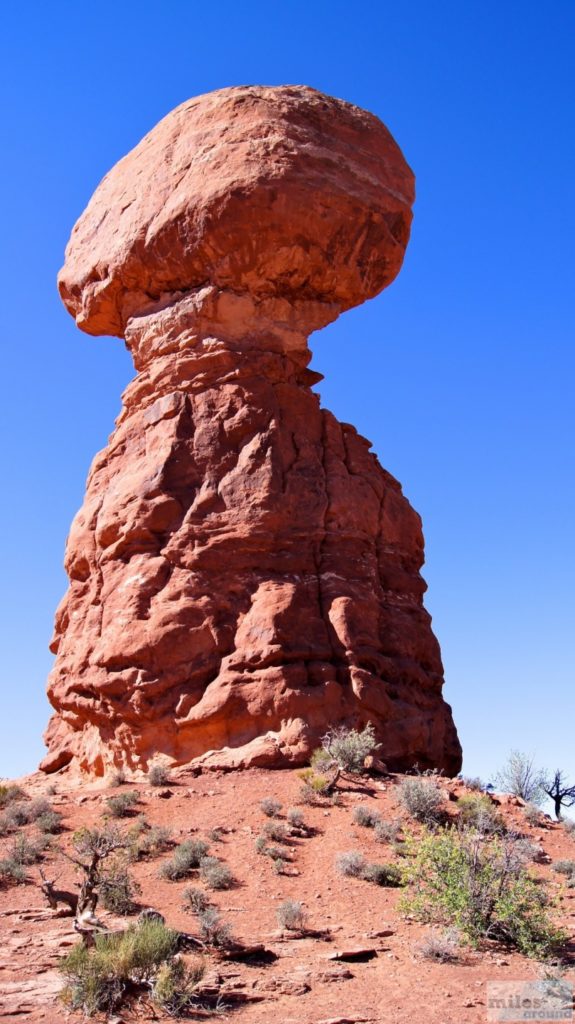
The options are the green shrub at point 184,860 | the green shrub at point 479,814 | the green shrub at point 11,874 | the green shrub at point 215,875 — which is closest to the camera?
the green shrub at point 215,875

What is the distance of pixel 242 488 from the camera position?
17.4 m

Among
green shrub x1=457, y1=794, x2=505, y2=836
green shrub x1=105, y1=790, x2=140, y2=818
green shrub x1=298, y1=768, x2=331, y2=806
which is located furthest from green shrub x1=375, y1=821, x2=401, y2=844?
green shrub x1=105, y1=790, x2=140, y2=818

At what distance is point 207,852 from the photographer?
40.1ft

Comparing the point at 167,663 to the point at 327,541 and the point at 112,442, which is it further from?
the point at 112,442

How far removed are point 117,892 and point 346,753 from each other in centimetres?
498

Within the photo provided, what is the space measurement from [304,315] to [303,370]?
1.20 m

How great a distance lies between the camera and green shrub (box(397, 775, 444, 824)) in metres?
13.2

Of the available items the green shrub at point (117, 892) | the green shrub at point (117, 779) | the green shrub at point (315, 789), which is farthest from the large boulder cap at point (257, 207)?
the green shrub at point (117, 892)

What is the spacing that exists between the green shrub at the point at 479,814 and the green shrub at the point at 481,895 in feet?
5.69

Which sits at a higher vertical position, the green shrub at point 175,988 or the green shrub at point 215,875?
the green shrub at point 215,875

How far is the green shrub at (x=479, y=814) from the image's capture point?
12602 millimetres

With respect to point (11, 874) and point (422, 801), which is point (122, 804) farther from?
point (422, 801)

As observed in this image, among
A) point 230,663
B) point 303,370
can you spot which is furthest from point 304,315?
point 230,663

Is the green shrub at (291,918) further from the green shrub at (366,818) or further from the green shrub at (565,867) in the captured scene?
the green shrub at (565,867)
